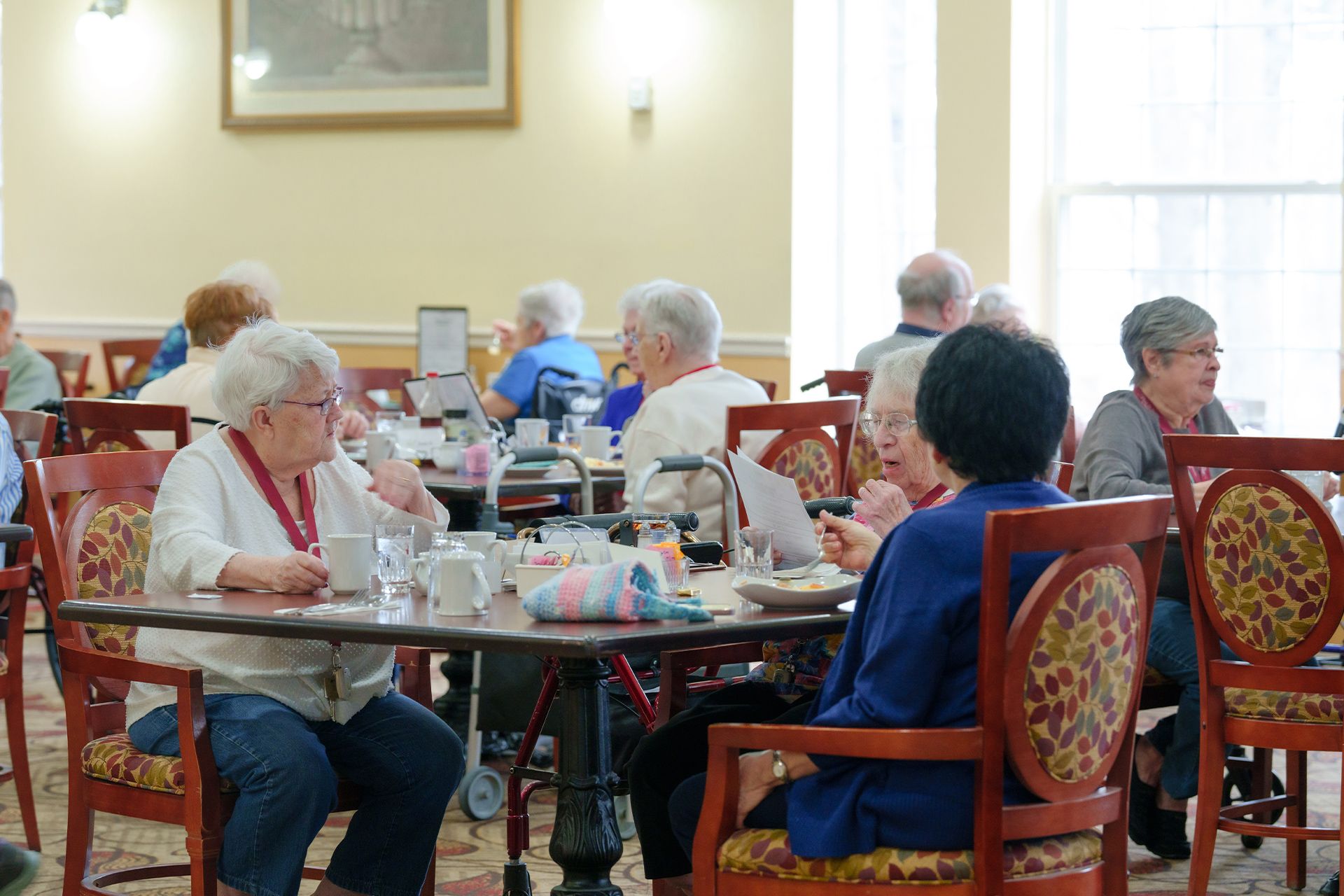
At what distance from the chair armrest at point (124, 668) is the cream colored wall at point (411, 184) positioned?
14.8ft

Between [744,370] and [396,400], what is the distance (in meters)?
1.57

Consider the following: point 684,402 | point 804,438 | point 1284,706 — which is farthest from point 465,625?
point 684,402

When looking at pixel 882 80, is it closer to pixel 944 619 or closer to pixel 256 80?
pixel 256 80

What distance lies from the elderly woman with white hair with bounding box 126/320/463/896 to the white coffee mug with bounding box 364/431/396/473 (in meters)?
1.77

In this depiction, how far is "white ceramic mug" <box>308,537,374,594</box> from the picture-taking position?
96.7 inches

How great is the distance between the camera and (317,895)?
258cm

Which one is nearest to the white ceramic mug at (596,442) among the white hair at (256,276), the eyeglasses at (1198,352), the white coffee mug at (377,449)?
the white coffee mug at (377,449)

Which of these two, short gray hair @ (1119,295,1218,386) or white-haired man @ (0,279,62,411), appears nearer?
short gray hair @ (1119,295,1218,386)

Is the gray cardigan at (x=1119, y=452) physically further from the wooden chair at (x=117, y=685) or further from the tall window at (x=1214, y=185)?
the tall window at (x=1214, y=185)

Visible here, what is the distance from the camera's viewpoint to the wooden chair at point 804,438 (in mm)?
3846

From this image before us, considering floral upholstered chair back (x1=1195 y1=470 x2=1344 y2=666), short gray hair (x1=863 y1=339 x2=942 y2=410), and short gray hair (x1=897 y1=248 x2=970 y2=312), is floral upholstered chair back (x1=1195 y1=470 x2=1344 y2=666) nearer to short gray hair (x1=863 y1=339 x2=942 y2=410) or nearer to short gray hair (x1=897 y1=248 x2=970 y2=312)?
short gray hair (x1=863 y1=339 x2=942 y2=410)

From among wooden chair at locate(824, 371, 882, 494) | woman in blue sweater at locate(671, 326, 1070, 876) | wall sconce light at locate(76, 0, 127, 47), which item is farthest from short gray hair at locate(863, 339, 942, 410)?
wall sconce light at locate(76, 0, 127, 47)

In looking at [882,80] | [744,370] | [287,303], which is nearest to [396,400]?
[287,303]

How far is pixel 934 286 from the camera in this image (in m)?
5.29
